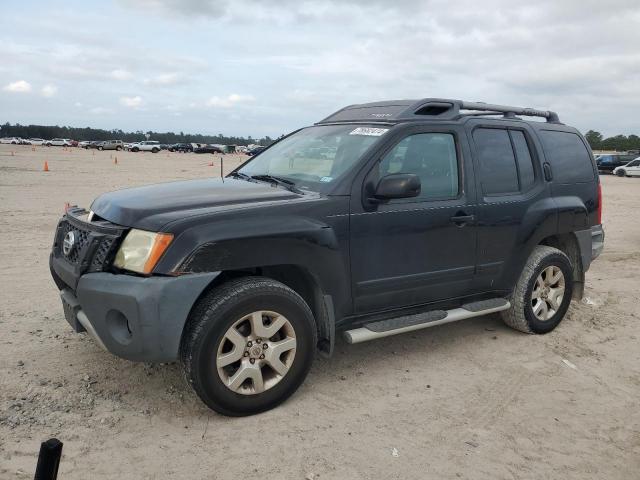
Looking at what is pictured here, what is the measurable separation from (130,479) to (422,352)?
2.55 m

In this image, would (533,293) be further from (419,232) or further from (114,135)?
(114,135)

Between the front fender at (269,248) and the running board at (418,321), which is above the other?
the front fender at (269,248)

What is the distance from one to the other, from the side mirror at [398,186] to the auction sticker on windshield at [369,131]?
477mm

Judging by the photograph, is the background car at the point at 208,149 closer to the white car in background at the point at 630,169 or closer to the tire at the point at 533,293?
the white car in background at the point at 630,169

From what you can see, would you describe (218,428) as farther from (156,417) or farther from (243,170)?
(243,170)

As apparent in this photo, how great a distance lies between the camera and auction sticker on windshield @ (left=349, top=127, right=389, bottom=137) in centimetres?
409

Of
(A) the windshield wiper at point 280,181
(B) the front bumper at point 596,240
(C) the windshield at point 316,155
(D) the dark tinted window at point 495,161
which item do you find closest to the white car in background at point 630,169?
(B) the front bumper at point 596,240

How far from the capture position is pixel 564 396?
3881 millimetres

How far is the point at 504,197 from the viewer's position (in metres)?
4.62

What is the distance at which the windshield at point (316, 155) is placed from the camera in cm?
398

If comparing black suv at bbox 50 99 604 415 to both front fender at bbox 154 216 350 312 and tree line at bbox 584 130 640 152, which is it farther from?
tree line at bbox 584 130 640 152

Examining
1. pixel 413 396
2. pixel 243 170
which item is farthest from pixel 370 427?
pixel 243 170

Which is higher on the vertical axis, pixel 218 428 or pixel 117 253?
pixel 117 253

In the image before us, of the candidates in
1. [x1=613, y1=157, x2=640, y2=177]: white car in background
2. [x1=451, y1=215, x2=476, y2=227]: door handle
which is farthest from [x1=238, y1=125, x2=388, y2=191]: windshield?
A: [x1=613, y1=157, x2=640, y2=177]: white car in background
